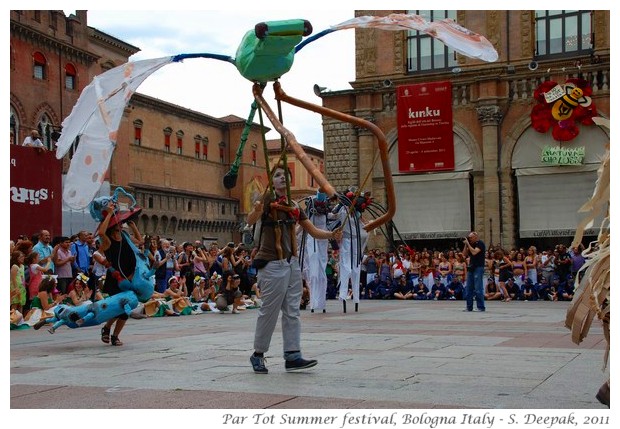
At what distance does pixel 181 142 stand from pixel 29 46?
29709 millimetres

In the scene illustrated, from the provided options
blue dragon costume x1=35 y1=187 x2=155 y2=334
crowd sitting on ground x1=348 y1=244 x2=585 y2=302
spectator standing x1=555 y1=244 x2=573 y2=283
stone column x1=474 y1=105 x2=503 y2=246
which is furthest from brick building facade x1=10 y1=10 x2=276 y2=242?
blue dragon costume x1=35 y1=187 x2=155 y2=334

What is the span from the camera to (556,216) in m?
32.5

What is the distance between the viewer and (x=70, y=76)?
50.3 m

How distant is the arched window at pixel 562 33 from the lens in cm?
3238

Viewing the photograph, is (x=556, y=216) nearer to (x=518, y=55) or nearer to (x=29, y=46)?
(x=518, y=55)

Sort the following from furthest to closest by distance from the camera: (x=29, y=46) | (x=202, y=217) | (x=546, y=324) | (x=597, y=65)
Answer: (x=202, y=217), (x=29, y=46), (x=597, y=65), (x=546, y=324)

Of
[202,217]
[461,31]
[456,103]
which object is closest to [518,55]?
[456,103]

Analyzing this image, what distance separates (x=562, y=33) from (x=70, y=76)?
30230 millimetres

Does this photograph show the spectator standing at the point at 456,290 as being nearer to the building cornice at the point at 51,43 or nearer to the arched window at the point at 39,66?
the building cornice at the point at 51,43

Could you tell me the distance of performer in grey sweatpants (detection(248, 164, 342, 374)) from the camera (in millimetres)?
7574

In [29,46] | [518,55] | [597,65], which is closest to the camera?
[597,65]

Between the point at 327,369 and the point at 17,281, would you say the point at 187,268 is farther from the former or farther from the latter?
the point at 327,369

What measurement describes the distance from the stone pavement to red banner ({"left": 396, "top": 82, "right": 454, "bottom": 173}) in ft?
70.0

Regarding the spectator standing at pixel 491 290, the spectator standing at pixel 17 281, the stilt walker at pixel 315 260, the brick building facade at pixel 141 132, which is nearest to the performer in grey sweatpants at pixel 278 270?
the spectator standing at pixel 17 281
